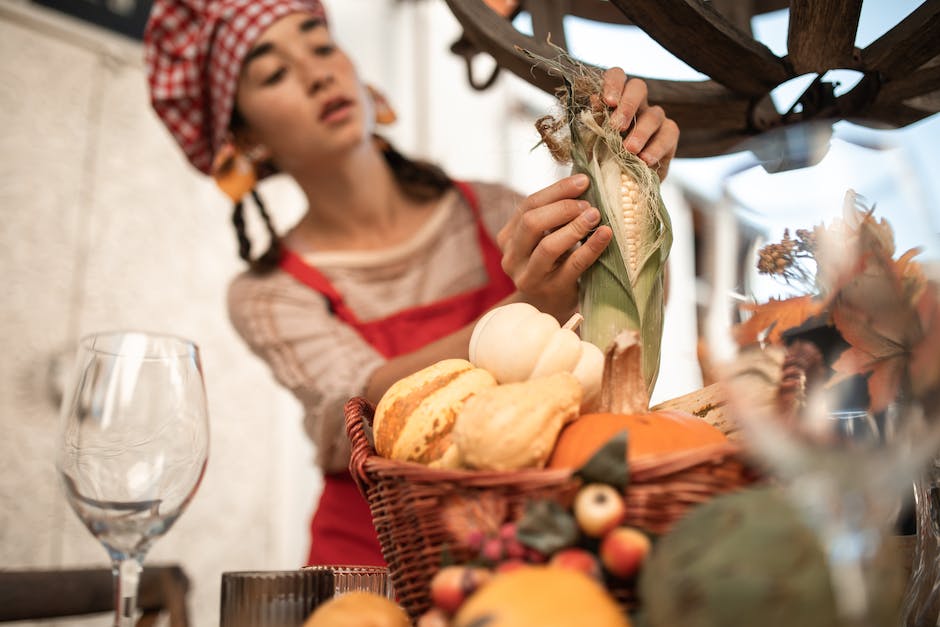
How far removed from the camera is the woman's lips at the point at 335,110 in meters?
1.13

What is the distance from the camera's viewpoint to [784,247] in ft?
0.98

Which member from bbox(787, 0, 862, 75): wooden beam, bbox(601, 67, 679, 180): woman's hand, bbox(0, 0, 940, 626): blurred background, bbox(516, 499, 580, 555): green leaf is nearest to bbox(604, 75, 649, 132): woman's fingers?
bbox(601, 67, 679, 180): woman's hand

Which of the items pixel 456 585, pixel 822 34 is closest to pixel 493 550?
pixel 456 585

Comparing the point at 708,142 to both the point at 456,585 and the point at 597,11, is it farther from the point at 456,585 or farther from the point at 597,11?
the point at 456,585

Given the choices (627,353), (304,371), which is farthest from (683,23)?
(304,371)

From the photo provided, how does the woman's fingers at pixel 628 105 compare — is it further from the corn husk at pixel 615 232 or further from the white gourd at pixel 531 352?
the white gourd at pixel 531 352

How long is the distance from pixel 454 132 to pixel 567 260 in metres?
1.75

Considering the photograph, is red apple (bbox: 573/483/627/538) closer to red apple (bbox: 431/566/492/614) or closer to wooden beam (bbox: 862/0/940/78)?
red apple (bbox: 431/566/492/614)

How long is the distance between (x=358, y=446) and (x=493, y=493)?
0.12 m

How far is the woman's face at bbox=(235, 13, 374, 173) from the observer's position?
1113 millimetres

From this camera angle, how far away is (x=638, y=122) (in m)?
0.53

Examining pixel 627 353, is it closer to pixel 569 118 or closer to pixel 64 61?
pixel 569 118

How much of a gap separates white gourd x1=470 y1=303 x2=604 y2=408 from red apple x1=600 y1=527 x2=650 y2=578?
136mm

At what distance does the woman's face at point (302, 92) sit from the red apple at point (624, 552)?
0.96 meters
